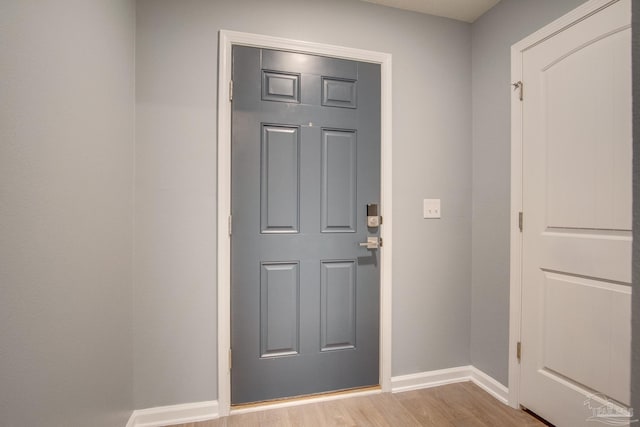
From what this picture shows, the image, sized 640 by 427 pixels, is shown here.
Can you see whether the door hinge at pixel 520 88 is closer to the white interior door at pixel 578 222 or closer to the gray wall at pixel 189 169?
the white interior door at pixel 578 222

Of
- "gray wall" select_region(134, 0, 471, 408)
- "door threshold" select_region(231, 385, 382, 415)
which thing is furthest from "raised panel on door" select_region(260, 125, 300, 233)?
"door threshold" select_region(231, 385, 382, 415)

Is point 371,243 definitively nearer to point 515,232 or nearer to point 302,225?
point 302,225

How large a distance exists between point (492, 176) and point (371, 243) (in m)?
0.91

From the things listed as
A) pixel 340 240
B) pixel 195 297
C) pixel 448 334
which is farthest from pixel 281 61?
pixel 448 334

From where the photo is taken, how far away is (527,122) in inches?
69.1

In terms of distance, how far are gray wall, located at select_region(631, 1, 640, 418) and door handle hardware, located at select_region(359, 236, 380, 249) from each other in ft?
4.94

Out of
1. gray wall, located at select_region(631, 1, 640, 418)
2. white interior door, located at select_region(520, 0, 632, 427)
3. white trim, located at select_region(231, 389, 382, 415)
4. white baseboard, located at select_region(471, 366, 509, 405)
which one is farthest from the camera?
white baseboard, located at select_region(471, 366, 509, 405)

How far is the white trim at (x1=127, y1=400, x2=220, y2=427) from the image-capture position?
161cm

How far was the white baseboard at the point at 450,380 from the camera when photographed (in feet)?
6.30

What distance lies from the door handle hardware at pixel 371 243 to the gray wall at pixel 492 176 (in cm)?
74

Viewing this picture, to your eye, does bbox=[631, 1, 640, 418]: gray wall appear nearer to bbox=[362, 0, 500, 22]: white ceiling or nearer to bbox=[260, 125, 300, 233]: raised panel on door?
bbox=[260, 125, 300, 233]: raised panel on door

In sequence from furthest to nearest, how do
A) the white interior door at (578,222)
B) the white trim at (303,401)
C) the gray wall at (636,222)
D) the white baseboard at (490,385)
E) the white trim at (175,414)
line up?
1. the white baseboard at (490,385)
2. the white trim at (303,401)
3. the white trim at (175,414)
4. the white interior door at (578,222)
5. the gray wall at (636,222)

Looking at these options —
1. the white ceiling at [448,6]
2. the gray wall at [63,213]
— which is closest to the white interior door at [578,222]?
the white ceiling at [448,6]

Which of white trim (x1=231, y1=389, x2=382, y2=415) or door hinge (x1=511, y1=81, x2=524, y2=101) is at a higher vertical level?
door hinge (x1=511, y1=81, x2=524, y2=101)
